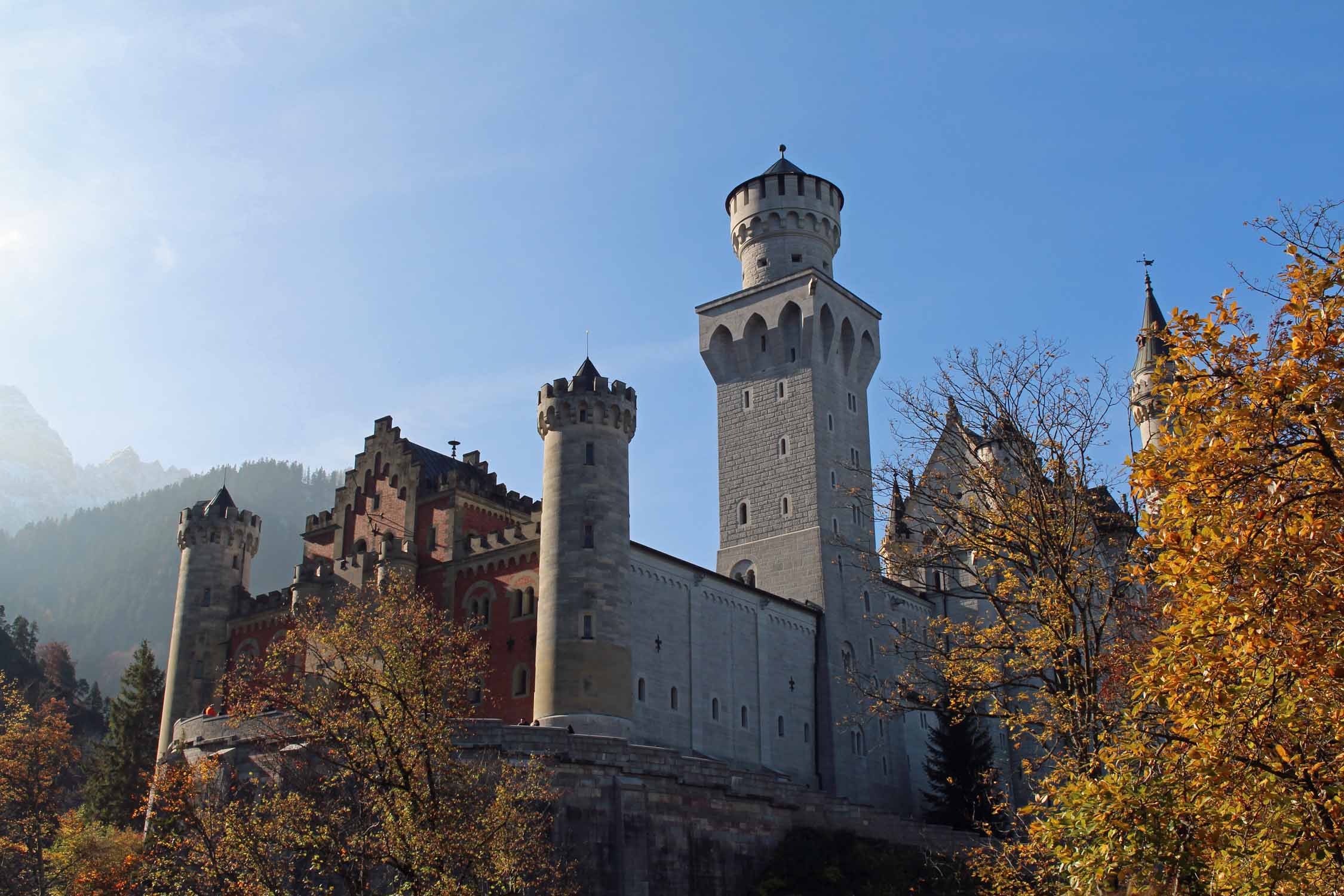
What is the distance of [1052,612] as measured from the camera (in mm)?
19844

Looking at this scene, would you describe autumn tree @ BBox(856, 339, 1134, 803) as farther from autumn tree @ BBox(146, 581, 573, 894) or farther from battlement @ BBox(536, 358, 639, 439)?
battlement @ BBox(536, 358, 639, 439)

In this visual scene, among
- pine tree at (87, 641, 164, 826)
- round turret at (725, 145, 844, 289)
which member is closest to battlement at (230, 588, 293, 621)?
pine tree at (87, 641, 164, 826)

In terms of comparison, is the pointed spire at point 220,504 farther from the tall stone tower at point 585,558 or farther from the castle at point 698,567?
the tall stone tower at point 585,558

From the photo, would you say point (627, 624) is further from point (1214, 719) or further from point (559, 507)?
point (1214, 719)

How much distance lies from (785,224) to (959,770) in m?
25.7

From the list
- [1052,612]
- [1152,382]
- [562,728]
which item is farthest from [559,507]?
[1152,382]

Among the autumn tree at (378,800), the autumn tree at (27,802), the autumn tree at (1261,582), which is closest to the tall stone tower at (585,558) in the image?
the autumn tree at (378,800)

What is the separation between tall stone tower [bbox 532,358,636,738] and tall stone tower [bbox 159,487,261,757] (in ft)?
48.9

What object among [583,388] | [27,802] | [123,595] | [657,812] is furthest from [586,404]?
[123,595]

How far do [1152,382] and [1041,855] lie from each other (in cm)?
1074

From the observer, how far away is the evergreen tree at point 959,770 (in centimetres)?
4556

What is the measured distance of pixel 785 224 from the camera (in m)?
59.4

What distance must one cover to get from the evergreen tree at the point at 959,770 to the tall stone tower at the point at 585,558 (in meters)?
12.8

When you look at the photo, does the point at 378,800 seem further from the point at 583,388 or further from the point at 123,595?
the point at 123,595
